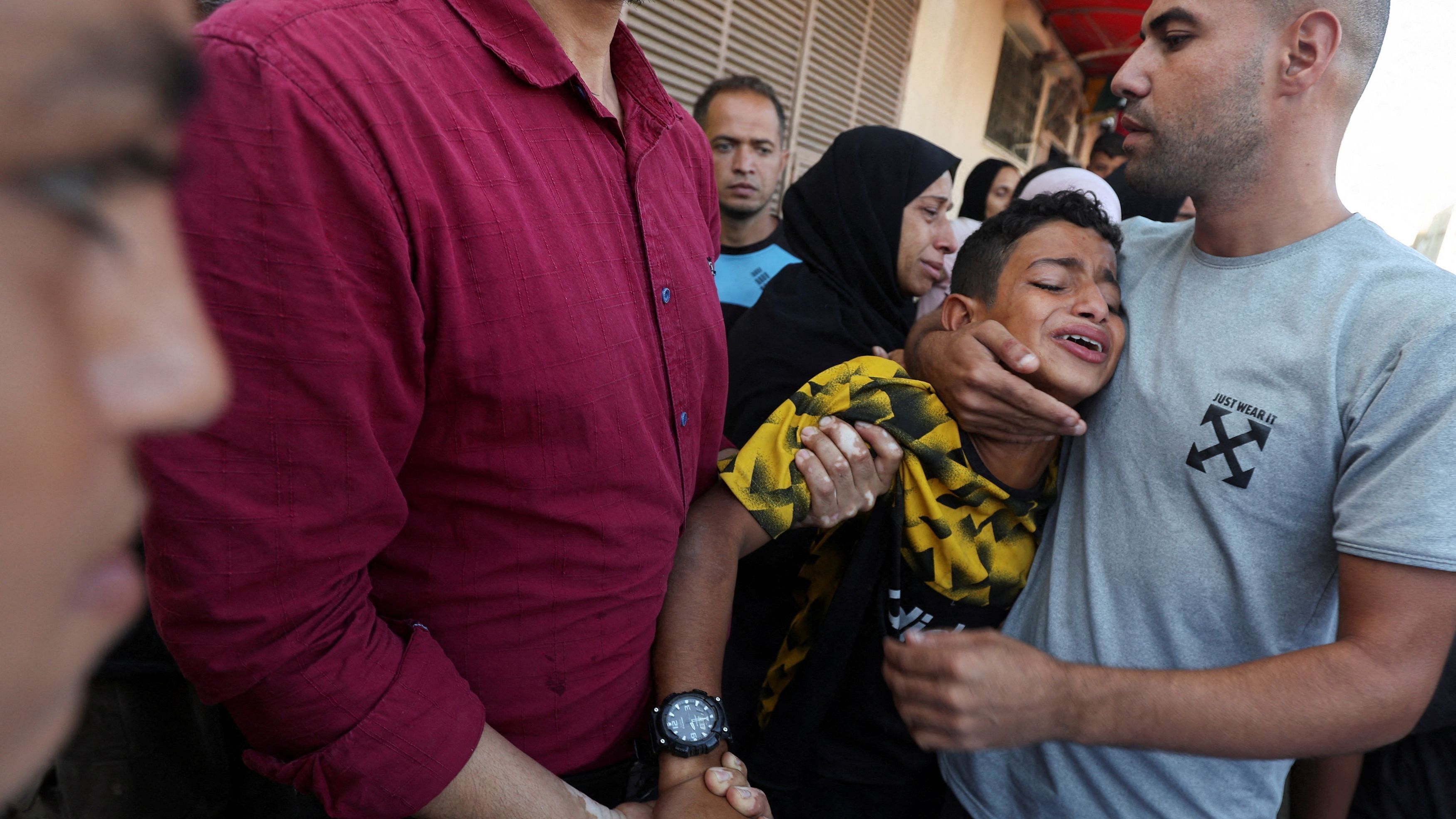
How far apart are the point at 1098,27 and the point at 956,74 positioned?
121 inches

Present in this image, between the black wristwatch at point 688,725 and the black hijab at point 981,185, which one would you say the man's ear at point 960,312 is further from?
the black hijab at point 981,185

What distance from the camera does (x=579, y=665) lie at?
1140 mm

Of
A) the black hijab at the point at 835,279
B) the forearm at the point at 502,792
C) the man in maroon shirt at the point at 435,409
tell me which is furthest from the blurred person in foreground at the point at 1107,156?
the forearm at the point at 502,792

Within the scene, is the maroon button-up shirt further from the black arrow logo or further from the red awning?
the red awning

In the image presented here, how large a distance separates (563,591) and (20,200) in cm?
99

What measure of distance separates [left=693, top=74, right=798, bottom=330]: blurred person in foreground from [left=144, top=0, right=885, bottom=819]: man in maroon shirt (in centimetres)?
206

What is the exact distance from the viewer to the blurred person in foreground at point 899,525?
5.15ft

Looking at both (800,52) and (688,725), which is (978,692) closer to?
(688,725)

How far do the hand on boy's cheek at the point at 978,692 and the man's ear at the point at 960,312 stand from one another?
2.90 feet

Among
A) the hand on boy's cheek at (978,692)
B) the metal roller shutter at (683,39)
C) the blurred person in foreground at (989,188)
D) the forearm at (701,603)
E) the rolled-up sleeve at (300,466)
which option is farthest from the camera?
the blurred person in foreground at (989,188)

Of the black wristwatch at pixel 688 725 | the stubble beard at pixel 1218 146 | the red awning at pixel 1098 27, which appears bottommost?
the black wristwatch at pixel 688 725

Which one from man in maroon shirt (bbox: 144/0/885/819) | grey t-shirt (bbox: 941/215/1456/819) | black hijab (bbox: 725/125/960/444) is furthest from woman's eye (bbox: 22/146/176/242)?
black hijab (bbox: 725/125/960/444)

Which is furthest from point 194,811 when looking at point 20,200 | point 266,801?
point 20,200

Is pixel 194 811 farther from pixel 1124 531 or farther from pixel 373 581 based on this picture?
pixel 1124 531
